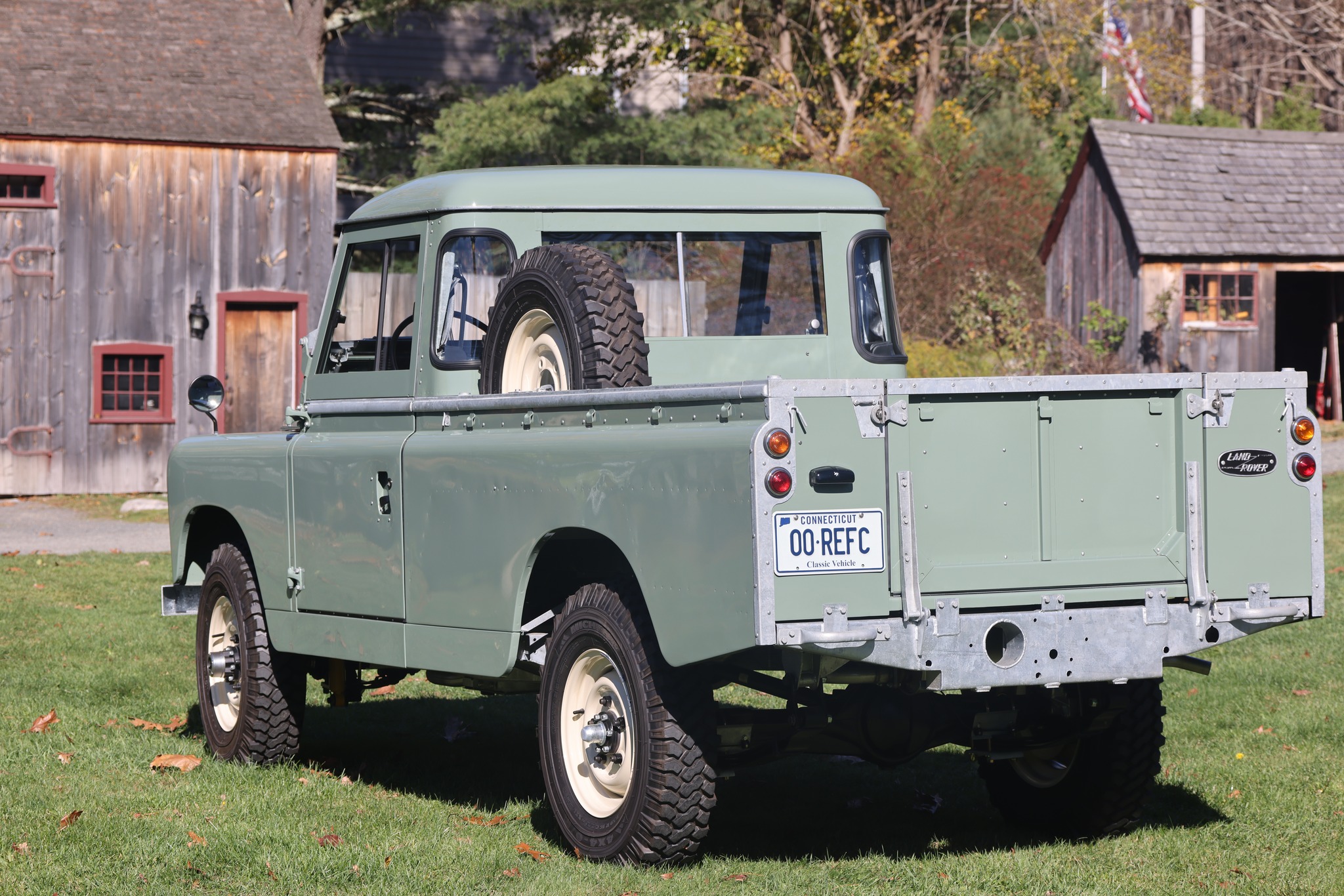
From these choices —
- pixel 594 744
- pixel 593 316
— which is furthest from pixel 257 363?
pixel 594 744

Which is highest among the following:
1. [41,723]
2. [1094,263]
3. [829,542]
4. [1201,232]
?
[1201,232]

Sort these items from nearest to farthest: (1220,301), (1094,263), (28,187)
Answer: (28,187)
(1220,301)
(1094,263)

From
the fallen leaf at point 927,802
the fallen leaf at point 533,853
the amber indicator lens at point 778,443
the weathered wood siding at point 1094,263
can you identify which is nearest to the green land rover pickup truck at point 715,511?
the amber indicator lens at point 778,443

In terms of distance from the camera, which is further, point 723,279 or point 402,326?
point 723,279

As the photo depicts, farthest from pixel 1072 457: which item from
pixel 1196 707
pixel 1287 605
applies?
pixel 1196 707

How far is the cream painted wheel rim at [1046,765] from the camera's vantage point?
21.0ft

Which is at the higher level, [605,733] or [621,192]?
[621,192]

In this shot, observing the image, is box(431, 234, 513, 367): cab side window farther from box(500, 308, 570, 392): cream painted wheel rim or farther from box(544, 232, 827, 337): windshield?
box(500, 308, 570, 392): cream painted wheel rim

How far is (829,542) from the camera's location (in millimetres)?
5008

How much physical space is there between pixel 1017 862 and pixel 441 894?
1.95m

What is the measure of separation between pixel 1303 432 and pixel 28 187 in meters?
18.3

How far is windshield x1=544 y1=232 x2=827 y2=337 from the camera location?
23.9 feet

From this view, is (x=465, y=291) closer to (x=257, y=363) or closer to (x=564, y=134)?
(x=257, y=363)

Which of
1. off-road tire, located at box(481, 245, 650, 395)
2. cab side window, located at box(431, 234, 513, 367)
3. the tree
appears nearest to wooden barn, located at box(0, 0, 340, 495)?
the tree
